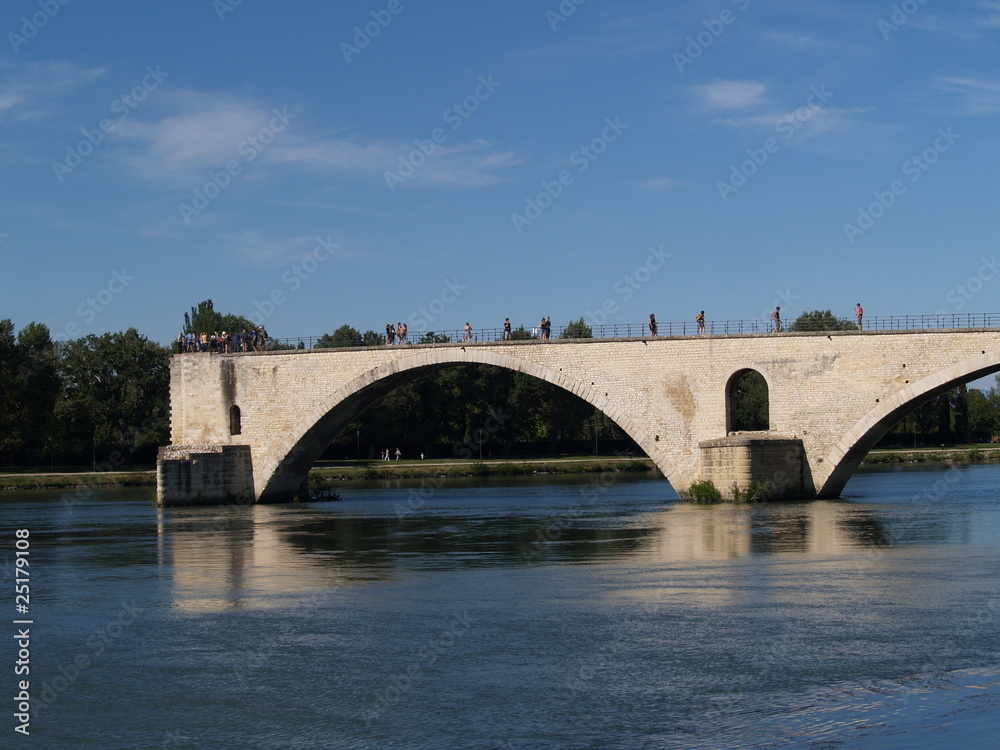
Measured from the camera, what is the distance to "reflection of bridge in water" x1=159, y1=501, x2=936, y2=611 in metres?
18.2

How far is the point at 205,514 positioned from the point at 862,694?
83.5ft

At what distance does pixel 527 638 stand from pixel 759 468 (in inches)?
705

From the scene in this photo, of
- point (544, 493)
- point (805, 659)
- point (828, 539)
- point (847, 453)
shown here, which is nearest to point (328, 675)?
point (805, 659)

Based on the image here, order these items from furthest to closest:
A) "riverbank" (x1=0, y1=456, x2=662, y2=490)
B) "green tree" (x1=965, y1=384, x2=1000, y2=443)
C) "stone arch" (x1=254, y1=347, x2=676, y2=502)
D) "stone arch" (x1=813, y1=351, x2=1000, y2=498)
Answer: "green tree" (x1=965, y1=384, x2=1000, y2=443) < "riverbank" (x1=0, y1=456, x2=662, y2=490) < "stone arch" (x1=254, y1=347, x2=676, y2=502) < "stone arch" (x1=813, y1=351, x2=1000, y2=498)

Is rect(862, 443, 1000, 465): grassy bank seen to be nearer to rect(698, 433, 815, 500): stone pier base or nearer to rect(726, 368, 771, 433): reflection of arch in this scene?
rect(726, 368, 771, 433): reflection of arch

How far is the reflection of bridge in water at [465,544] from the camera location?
59.7 feet

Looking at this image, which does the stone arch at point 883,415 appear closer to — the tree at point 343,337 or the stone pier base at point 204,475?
the stone pier base at point 204,475

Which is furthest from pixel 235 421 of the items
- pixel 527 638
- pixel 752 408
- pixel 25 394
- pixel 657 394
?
pixel 752 408

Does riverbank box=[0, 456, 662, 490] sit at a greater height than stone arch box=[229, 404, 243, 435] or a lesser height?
lesser

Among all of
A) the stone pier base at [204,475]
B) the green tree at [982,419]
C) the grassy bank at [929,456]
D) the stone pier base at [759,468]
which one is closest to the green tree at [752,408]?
the grassy bank at [929,456]

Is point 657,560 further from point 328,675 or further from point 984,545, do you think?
point 328,675

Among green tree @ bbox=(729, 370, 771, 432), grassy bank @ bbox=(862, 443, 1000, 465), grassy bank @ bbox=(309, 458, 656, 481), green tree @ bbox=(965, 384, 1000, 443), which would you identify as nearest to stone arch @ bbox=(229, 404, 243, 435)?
grassy bank @ bbox=(309, 458, 656, 481)

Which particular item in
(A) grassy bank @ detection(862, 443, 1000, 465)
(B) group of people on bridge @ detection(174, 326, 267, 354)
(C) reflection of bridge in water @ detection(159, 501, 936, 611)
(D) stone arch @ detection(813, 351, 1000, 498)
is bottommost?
(C) reflection of bridge in water @ detection(159, 501, 936, 611)

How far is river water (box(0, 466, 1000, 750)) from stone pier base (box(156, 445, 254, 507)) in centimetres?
1122
